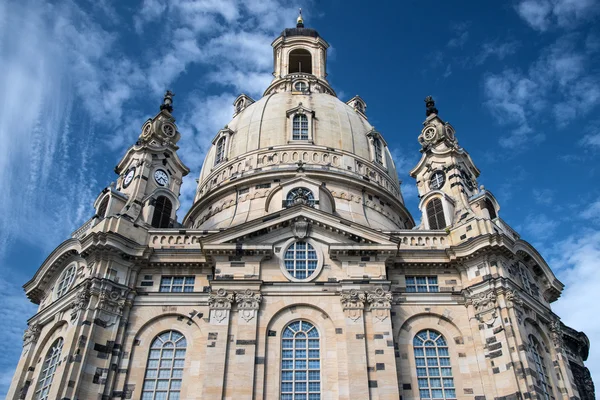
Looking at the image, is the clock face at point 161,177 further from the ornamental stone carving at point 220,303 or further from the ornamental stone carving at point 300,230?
the ornamental stone carving at point 220,303

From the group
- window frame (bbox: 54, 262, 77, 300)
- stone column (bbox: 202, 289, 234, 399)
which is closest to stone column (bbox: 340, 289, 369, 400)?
stone column (bbox: 202, 289, 234, 399)

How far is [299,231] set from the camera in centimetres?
3350

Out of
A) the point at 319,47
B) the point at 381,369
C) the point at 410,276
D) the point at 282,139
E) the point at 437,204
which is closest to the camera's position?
the point at 381,369

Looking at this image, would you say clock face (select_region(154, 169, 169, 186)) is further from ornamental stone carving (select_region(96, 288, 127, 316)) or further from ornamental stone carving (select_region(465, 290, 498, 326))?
ornamental stone carving (select_region(465, 290, 498, 326))

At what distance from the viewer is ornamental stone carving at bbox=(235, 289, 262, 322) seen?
3033cm

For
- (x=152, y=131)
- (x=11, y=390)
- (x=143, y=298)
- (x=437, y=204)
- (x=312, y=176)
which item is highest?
(x=152, y=131)

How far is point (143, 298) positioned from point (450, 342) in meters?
16.9

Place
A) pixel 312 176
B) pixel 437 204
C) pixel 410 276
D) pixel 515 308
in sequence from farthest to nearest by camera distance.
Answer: pixel 312 176 < pixel 437 204 < pixel 410 276 < pixel 515 308

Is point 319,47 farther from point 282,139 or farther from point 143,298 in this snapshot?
point 143,298

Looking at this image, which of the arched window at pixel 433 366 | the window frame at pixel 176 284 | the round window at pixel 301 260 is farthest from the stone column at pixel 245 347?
the arched window at pixel 433 366

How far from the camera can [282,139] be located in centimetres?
4697

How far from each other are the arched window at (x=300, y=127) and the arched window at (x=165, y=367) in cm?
2123

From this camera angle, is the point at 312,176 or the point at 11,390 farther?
the point at 312,176

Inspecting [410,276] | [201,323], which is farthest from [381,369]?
[201,323]
